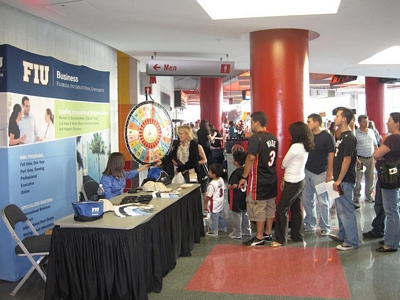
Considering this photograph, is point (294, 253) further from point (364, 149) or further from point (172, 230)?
point (364, 149)

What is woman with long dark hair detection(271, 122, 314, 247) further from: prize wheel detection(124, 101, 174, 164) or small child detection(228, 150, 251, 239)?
prize wheel detection(124, 101, 174, 164)

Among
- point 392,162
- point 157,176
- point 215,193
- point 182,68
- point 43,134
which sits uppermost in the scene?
point 182,68

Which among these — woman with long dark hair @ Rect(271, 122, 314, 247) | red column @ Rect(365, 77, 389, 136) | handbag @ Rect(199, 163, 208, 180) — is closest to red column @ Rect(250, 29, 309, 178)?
woman with long dark hair @ Rect(271, 122, 314, 247)

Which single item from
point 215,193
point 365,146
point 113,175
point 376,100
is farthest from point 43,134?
point 376,100

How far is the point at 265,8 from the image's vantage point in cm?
531

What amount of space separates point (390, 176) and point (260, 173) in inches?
56.3

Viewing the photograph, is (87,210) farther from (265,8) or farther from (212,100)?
(212,100)

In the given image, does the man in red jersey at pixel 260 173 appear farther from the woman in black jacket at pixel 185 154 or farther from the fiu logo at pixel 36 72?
the fiu logo at pixel 36 72

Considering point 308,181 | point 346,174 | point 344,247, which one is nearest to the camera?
point 346,174

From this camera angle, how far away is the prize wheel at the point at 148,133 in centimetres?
505

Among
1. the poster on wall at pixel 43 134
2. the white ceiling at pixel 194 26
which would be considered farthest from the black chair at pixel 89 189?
the white ceiling at pixel 194 26

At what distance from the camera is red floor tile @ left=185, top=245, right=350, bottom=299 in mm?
3824

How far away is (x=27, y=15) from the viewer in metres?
4.78

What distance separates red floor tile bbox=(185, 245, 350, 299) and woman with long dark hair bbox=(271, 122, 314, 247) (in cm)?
30
